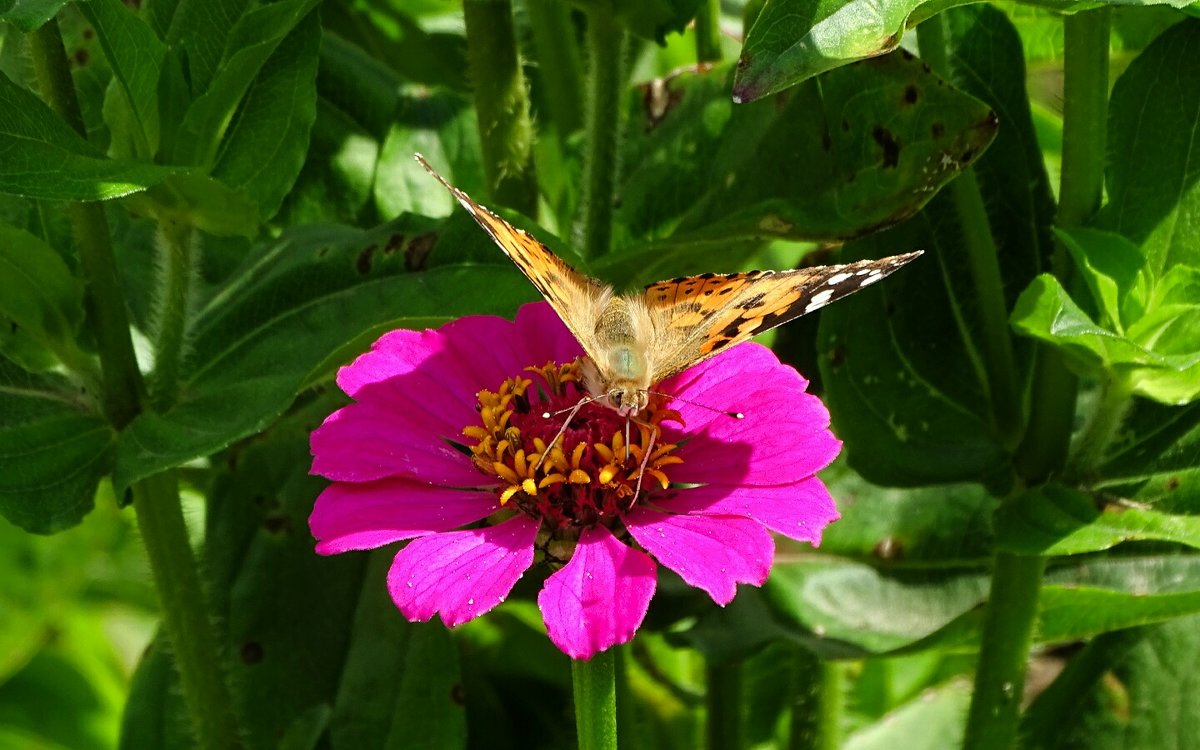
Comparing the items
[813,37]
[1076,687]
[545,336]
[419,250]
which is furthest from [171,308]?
[1076,687]

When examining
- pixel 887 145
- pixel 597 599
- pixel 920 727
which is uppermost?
pixel 887 145

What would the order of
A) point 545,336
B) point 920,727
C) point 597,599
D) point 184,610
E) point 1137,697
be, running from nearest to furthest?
point 597,599 → point 545,336 → point 184,610 → point 1137,697 → point 920,727

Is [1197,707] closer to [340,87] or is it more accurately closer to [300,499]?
[300,499]

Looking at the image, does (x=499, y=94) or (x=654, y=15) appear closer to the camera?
(x=654, y=15)

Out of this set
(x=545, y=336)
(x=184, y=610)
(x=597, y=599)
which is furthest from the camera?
(x=184, y=610)

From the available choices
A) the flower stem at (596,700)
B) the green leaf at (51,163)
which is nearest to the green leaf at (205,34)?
the green leaf at (51,163)

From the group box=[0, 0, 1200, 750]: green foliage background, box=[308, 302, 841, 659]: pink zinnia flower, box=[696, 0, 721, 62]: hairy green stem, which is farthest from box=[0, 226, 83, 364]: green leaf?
box=[696, 0, 721, 62]: hairy green stem

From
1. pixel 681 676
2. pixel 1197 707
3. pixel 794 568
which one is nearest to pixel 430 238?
pixel 794 568

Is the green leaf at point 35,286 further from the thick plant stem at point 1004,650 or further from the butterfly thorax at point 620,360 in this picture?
the thick plant stem at point 1004,650

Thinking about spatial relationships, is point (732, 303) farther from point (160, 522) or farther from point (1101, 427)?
point (160, 522)
